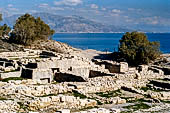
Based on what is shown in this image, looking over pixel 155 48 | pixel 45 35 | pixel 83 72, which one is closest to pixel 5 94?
pixel 83 72

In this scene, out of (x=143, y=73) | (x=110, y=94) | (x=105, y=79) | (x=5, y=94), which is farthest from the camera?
(x=143, y=73)

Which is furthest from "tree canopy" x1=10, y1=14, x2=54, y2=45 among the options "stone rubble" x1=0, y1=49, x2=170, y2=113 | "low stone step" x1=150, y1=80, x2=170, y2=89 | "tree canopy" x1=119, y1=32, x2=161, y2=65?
"low stone step" x1=150, y1=80, x2=170, y2=89

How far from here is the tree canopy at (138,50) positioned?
50909 mm

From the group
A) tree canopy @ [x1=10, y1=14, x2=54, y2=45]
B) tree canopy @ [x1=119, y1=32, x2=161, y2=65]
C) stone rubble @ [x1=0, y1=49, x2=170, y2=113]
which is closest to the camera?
stone rubble @ [x1=0, y1=49, x2=170, y2=113]

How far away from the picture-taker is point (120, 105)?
19609mm

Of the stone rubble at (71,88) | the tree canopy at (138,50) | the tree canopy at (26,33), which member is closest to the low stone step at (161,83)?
the stone rubble at (71,88)

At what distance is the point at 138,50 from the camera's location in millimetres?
52281

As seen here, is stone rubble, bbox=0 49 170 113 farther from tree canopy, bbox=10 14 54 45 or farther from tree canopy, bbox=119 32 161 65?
tree canopy, bbox=10 14 54 45

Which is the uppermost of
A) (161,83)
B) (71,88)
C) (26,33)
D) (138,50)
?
(26,33)

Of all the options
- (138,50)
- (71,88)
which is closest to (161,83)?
(71,88)

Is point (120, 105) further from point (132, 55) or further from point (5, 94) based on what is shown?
point (132, 55)

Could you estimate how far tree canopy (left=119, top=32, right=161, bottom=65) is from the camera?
50909mm

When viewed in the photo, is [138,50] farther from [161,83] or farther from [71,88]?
[71,88]

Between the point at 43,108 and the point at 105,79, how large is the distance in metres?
8.61
